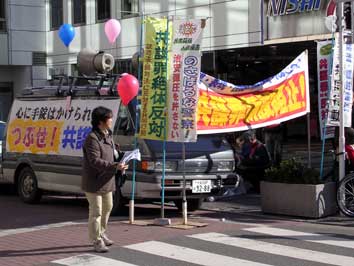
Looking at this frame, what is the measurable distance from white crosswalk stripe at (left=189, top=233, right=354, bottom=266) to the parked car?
1.78 meters

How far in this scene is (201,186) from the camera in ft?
36.0

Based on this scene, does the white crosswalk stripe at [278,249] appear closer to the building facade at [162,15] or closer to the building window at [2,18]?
the building facade at [162,15]

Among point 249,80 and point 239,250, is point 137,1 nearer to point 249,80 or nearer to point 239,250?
point 249,80

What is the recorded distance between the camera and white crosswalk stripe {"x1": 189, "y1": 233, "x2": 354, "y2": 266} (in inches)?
304

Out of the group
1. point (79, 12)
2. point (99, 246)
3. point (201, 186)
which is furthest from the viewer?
point (79, 12)

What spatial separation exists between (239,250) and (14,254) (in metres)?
2.81

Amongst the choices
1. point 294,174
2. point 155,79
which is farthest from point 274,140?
point 155,79

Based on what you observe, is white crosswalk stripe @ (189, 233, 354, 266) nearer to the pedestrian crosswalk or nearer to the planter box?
the pedestrian crosswalk

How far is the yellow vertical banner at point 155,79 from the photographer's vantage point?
398 inches

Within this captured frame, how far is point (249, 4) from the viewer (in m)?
18.0

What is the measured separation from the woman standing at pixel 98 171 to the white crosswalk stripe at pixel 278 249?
5.33 feet

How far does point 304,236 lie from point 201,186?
2.27 meters

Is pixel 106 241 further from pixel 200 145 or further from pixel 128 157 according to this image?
pixel 200 145

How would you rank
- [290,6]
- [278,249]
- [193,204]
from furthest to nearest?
[290,6], [193,204], [278,249]
